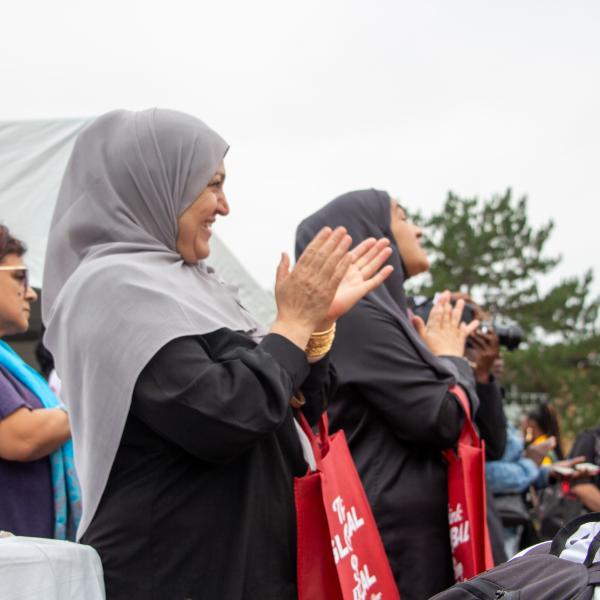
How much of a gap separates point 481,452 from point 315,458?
0.83 meters

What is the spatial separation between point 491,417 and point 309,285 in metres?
1.70

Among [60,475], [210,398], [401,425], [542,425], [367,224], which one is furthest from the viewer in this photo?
[542,425]

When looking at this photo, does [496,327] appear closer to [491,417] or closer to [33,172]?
[491,417]

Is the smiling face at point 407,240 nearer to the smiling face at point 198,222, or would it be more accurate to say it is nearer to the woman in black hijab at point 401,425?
the woman in black hijab at point 401,425

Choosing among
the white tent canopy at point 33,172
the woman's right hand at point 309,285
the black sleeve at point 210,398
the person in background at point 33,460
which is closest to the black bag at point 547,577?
the black sleeve at point 210,398

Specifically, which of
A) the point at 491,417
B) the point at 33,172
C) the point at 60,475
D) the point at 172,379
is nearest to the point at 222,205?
the point at 172,379

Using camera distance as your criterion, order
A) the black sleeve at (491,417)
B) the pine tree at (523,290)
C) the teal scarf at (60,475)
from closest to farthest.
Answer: the teal scarf at (60,475), the black sleeve at (491,417), the pine tree at (523,290)

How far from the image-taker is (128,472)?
1.76m

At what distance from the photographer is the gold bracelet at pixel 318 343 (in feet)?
6.49

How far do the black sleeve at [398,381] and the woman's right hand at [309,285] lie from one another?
2.60 ft

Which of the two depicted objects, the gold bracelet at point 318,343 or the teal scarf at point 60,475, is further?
the teal scarf at point 60,475

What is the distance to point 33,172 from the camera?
448 centimetres

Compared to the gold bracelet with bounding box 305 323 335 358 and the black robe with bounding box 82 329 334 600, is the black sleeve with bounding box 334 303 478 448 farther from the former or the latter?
the black robe with bounding box 82 329 334 600

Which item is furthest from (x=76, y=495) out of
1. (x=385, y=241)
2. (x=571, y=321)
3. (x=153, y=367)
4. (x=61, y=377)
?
(x=571, y=321)
